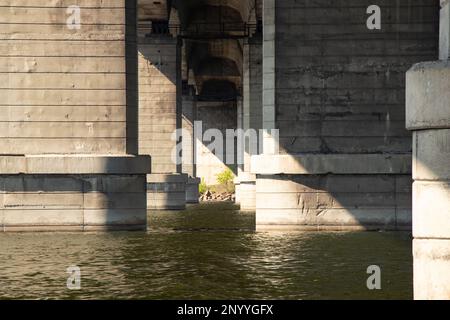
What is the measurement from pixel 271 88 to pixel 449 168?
18729mm

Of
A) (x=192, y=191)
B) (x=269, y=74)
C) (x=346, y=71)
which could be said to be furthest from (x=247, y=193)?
(x=346, y=71)

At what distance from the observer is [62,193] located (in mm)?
24969

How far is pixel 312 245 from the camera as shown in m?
21.0

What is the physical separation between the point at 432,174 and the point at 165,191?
38437 mm

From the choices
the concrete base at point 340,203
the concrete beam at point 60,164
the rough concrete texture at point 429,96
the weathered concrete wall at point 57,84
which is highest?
the weathered concrete wall at point 57,84

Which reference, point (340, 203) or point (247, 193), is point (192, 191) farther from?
point (340, 203)

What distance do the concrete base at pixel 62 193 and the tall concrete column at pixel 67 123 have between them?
37 mm

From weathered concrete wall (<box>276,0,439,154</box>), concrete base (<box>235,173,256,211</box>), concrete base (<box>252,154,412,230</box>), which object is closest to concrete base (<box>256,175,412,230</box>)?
concrete base (<box>252,154,412,230</box>)

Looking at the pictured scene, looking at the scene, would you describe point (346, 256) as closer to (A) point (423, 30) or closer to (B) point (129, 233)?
(B) point (129, 233)

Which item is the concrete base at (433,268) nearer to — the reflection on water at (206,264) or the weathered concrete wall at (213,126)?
the reflection on water at (206,264)

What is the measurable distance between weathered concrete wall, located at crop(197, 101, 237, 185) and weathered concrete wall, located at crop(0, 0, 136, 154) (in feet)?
193

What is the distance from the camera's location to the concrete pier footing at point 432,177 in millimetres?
7742

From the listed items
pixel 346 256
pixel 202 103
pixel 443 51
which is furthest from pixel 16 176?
pixel 202 103

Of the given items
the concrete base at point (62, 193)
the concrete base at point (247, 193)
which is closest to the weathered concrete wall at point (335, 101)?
the concrete base at point (62, 193)
